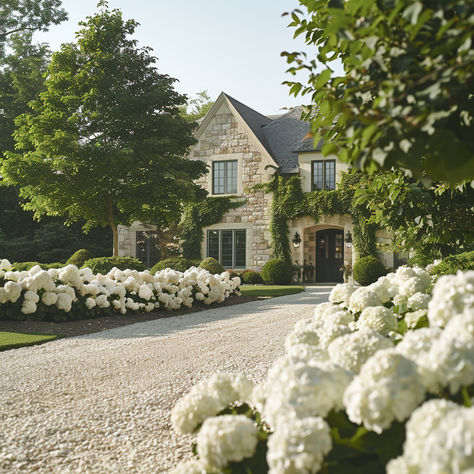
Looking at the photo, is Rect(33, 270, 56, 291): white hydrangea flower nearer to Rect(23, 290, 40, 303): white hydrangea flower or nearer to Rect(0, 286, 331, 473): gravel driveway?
Rect(23, 290, 40, 303): white hydrangea flower

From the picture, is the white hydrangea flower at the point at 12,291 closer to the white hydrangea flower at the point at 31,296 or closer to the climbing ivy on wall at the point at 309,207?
the white hydrangea flower at the point at 31,296

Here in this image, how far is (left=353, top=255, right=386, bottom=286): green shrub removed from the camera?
1759cm

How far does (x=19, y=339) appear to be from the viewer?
655cm

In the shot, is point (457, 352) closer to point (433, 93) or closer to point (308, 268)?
point (433, 93)

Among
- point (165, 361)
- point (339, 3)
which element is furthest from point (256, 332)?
point (339, 3)

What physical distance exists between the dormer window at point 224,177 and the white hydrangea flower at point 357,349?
19.2 meters

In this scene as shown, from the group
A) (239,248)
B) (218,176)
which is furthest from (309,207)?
(218,176)

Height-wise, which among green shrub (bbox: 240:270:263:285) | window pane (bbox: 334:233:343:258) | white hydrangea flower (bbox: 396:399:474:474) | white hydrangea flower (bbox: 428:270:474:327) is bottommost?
green shrub (bbox: 240:270:263:285)

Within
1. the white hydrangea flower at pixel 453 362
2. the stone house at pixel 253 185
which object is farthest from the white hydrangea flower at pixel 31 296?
the stone house at pixel 253 185

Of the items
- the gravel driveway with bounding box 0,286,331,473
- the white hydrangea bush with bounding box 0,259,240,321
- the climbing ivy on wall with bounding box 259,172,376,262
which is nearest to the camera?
the gravel driveway with bounding box 0,286,331,473

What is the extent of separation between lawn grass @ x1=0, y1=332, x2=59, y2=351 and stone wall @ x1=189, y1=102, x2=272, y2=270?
13.8 m

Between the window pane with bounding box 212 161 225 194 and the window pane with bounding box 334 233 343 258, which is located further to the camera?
the window pane with bounding box 212 161 225 194

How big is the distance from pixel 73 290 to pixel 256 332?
3.33m

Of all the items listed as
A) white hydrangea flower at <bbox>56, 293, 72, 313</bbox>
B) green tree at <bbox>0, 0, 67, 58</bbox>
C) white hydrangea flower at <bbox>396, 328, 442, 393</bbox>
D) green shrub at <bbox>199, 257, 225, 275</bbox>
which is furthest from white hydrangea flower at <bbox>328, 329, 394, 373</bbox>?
green tree at <bbox>0, 0, 67, 58</bbox>
